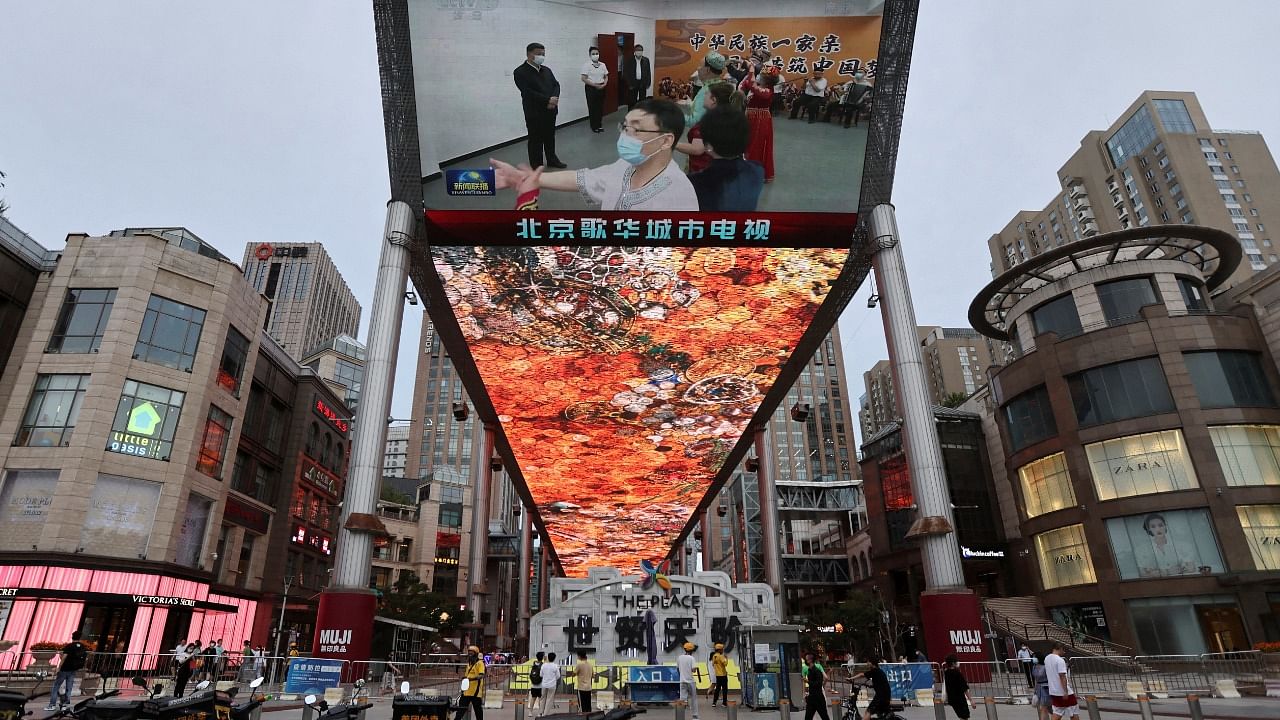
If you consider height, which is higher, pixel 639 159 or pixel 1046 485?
pixel 639 159

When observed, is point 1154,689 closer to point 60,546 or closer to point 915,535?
point 915,535

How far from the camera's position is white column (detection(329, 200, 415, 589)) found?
17.6 m

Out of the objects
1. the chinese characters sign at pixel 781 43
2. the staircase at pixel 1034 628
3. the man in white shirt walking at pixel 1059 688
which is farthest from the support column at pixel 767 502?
the man in white shirt walking at pixel 1059 688

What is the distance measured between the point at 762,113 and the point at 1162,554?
2767cm

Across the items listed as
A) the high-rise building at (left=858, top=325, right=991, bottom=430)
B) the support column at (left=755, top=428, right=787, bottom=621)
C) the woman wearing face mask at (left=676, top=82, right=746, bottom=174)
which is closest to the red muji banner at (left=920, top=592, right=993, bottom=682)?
the woman wearing face mask at (left=676, top=82, right=746, bottom=174)

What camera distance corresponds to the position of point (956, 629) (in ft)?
55.0

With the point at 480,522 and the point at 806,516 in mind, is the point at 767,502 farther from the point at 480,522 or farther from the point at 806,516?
the point at 806,516

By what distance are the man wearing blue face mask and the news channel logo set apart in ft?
0.78

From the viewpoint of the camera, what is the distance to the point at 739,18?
18.7 meters

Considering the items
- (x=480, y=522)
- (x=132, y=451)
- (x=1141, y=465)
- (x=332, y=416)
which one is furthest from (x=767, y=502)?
(x=332, y=416)

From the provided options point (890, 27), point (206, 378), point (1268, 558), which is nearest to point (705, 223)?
point (890, 27)

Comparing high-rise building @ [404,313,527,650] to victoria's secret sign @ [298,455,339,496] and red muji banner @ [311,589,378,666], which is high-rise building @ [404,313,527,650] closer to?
victoria's secret sign @ [298,455,339,496]

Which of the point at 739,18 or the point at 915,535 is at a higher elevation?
the point at 739,18

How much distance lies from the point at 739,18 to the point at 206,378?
28872mm
